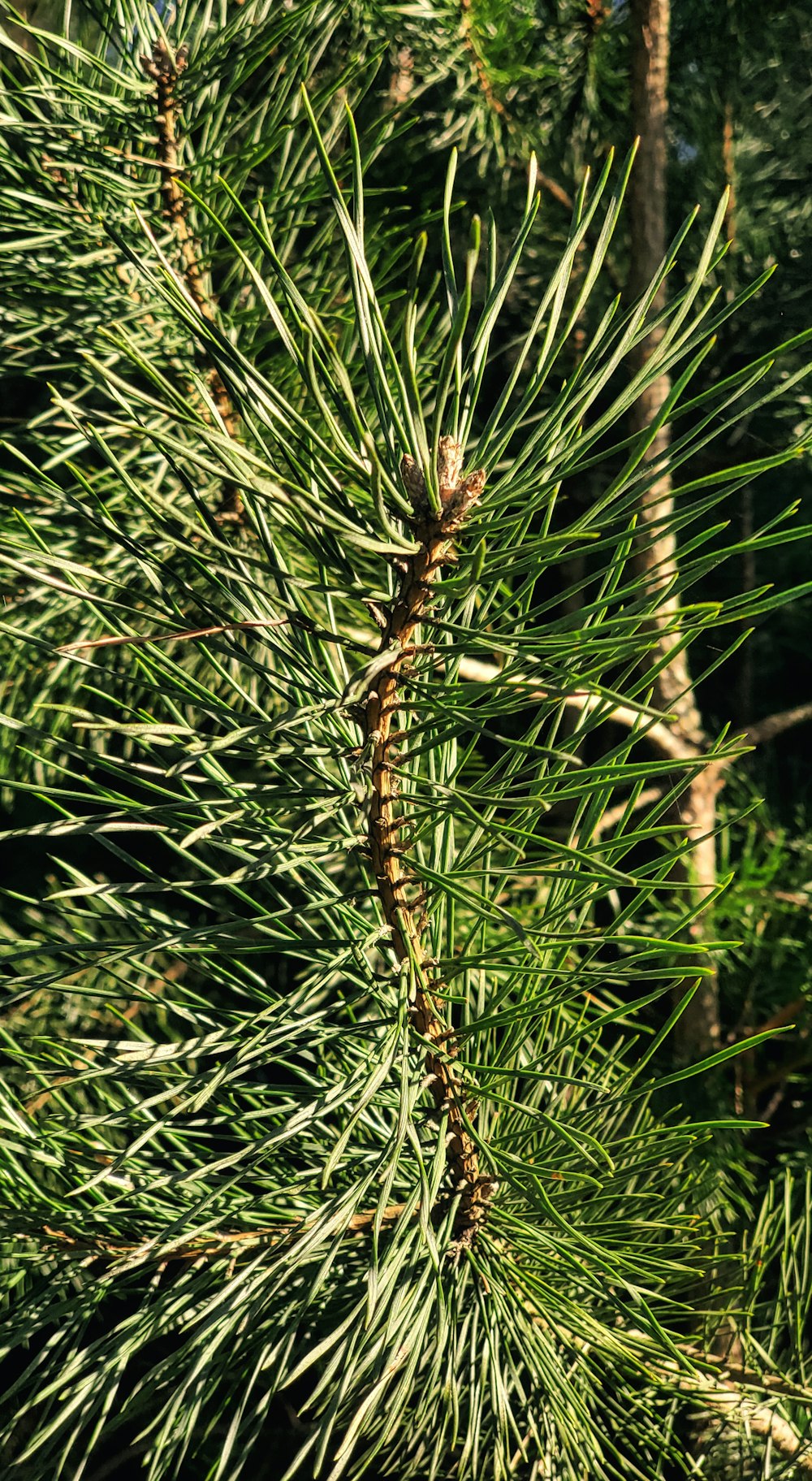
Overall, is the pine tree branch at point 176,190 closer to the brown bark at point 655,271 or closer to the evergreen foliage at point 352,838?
the evergreen foliage at point 352,838

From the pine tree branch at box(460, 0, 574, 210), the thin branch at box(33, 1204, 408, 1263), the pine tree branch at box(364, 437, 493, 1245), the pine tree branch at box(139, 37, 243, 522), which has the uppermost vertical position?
the pine tree branch at box(460, 0, 574, 210)

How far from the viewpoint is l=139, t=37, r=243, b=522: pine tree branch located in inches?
18.9

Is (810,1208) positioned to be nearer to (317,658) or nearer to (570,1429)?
(570,1429)

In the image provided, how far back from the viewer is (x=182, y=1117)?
0.43 m

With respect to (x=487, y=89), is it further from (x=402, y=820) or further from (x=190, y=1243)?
(x=190, y=1243)

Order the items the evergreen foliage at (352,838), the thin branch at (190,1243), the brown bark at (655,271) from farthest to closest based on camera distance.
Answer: the brown bark at (655,271), the thin branch at (190,1243), the evergreen foliage at (352,838)

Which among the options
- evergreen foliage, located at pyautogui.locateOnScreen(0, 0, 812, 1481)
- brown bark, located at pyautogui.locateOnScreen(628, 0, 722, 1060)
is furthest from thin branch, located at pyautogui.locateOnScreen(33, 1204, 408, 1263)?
brown bark, located at pyautogui.locateOnScreen(628, 0, 722, 1060)

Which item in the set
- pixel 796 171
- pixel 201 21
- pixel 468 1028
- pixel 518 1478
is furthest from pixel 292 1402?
pixel 796 171

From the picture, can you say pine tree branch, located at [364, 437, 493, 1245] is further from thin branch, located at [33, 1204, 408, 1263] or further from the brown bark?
the brown bark

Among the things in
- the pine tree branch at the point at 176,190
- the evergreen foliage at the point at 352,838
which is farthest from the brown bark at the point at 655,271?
the pine tree branch at the point at 176,190

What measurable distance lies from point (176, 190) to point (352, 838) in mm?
352

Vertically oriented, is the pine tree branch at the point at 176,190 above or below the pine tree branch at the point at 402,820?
above

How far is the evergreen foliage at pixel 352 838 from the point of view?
10.6 inches

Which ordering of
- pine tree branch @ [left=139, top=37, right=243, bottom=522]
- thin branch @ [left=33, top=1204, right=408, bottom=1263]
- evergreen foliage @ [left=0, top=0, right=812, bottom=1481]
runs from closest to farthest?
1. evergreen foliage @ [left=0, top=0, right=812, bottom=1481]
2. thin branch @ [left=33, top=1204, right=408, bottom=1263]
3. pine tree branch @ [left=139, top=37, right=243, bottom=522]
